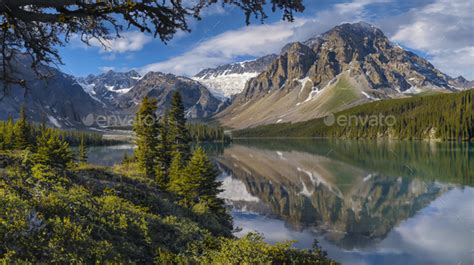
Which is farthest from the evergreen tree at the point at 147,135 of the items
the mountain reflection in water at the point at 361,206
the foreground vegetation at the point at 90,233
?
the foreground vegetation at the point at 90,233

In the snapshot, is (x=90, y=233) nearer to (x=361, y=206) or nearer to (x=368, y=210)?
(x=368, y=210)

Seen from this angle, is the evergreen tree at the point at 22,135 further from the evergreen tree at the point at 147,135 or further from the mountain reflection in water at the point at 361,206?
the mountain reflection in water at the point at 361,206

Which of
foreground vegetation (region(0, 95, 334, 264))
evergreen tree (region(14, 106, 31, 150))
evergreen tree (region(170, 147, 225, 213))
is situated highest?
evergreen tree (region(14, 106, 31, 150))

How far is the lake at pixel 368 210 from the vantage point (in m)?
28.1

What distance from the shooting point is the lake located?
92.1 feet

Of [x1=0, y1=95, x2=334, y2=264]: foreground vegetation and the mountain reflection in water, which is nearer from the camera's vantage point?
[x1=0, y1=95, x2=334, y2=264]: foreground vegetation

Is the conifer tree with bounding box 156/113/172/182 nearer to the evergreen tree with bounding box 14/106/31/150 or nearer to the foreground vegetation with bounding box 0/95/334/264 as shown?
the evergreen tree with bounding box 14/106/31/150

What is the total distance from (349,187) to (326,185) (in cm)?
384

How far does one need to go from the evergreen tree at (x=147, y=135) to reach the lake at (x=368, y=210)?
11553 mm

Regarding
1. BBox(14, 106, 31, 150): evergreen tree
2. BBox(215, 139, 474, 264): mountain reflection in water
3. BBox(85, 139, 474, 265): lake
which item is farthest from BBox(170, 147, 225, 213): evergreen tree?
BBox(14, 106, 31, 150): evergreen tree

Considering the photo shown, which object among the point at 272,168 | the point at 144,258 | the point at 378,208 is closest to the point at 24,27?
the point at 144,258

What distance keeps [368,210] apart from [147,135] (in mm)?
26995

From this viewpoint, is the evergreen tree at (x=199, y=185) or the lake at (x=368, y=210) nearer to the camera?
the lake at (x=368, y=210)

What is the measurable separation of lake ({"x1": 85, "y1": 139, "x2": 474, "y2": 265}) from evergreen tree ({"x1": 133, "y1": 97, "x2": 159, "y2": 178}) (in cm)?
1155
